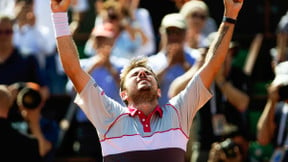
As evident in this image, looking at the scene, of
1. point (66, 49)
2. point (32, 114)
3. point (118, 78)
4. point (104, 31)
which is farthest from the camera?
point (104, 31)

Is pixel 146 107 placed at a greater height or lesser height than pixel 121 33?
greater

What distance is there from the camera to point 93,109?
21.0 ft

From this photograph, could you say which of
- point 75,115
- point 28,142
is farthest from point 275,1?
point 28,142

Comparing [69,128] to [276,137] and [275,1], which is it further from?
[275,1]

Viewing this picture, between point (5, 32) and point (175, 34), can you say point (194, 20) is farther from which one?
point (5, 32)

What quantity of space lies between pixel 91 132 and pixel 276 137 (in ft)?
6.96

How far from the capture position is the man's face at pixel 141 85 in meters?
6.52

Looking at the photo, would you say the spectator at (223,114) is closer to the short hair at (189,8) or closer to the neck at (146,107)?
the short hair at (189,8)

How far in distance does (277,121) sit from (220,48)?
2.49m

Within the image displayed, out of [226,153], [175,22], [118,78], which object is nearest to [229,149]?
[226,153]

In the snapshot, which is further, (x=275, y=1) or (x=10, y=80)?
(x=275, y=1)

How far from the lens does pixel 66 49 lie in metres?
6.42

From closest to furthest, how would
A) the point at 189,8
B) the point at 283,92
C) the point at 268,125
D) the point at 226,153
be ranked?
the point at 283,92, the point at 226,153, the point at 268,125, the point at 189,8

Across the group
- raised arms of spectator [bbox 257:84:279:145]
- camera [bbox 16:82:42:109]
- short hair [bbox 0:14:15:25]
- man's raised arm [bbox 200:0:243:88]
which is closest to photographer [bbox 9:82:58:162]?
camera [bbox 16:82:42:109]
